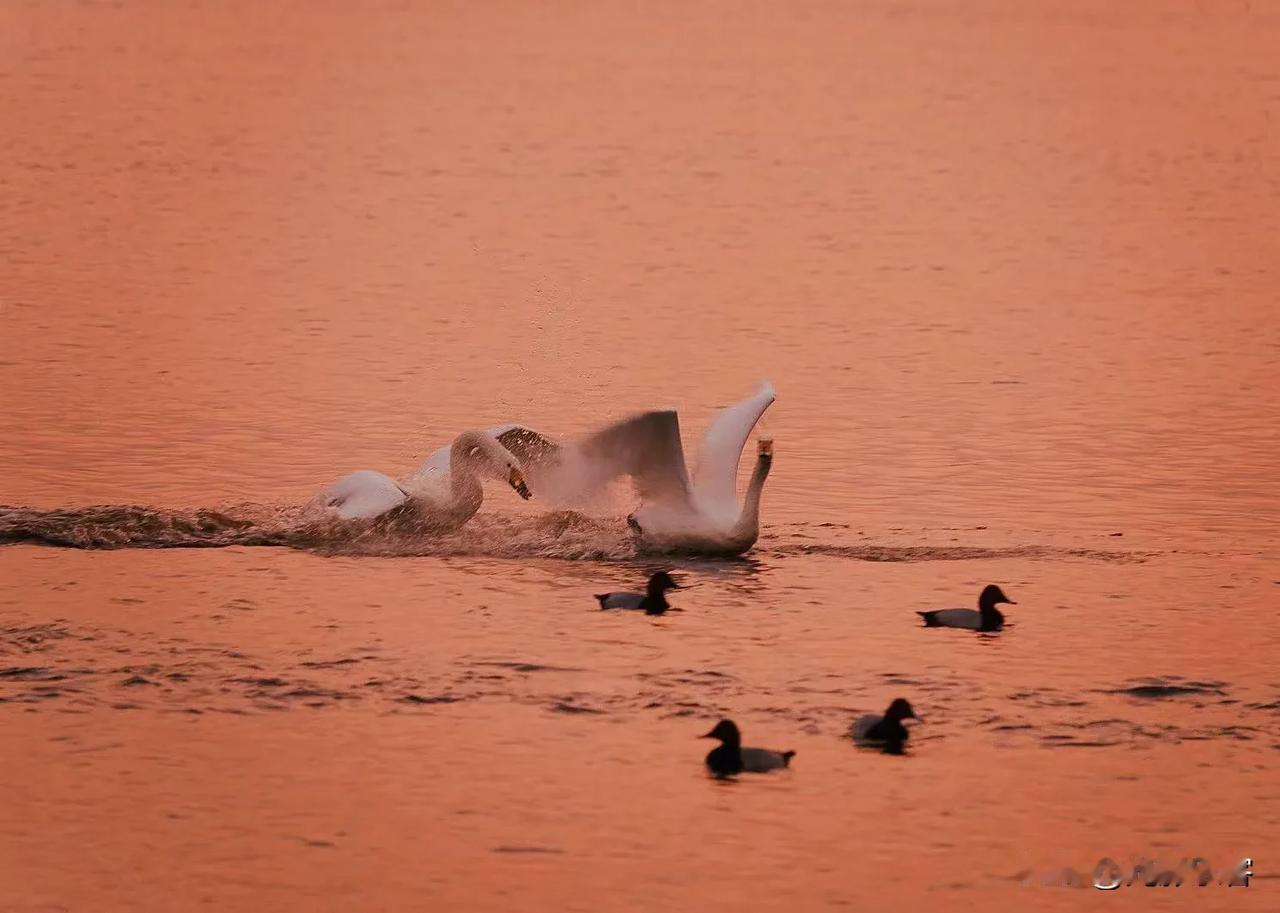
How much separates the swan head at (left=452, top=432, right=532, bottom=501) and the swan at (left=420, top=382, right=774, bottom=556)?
23cm

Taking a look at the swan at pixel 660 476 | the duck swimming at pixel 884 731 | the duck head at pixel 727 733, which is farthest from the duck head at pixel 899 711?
the swan at pixel 660 476

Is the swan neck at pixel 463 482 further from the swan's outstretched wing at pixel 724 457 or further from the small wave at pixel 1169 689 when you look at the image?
the small wave at pixel 1169 689

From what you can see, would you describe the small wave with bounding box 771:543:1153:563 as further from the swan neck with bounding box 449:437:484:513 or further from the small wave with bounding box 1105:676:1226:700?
the small wave with bounding box 1105:676:1226:700

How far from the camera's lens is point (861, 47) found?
70.4 metres

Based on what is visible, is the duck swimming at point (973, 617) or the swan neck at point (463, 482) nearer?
the duck swimming at point (973, 617)

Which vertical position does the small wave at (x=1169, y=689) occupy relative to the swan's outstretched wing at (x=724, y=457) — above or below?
below

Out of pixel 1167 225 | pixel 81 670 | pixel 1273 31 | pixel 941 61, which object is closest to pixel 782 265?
pixel 1167 225

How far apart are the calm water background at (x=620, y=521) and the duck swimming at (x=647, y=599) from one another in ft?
0.54

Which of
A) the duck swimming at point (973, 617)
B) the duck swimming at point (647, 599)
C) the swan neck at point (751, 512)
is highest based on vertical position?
the swan neck at point (751, 512)

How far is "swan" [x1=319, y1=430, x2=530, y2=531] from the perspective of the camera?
17.4m

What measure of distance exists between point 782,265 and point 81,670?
2042cm

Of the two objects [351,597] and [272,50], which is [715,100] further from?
[351,597]

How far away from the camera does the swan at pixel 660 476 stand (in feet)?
56.2

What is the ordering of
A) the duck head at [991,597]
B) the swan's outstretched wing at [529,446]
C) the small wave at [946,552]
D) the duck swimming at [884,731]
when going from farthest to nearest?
1. the swan's outstretched wing at [529,446]
2. the small wave at [946,552]
3. the duck head at [991,597]
4. the duck swimming at [884,731]
